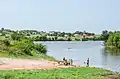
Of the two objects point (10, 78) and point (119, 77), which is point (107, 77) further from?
point (10, 78)

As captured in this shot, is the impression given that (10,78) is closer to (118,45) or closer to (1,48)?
(1,48)

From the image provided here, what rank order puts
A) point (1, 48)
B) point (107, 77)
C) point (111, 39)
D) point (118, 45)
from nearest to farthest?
1. point (107, 77)
2. point (1, 48)
3. point (118, 45)
4. point (111, 39)

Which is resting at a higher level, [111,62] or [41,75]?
[41,75]

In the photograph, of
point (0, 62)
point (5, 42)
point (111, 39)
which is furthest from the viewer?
point (111, 39)

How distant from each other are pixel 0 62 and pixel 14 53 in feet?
43.6

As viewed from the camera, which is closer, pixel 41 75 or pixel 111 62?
pixel 41 75

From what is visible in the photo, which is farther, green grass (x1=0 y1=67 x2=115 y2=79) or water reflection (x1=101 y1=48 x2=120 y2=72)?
water reflection (x1=101 y1=48 x2=120 y2=72)

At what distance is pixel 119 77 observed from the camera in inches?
1339

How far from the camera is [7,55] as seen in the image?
53000 millimetres

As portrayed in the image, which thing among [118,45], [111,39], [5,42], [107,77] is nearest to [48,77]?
[107,77]

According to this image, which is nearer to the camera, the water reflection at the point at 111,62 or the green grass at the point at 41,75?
the green grass at the point at 41,75

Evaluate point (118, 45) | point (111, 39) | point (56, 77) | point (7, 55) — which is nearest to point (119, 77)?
point (56, 77)

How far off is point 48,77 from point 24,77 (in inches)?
72.2

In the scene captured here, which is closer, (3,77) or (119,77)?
(3,77)
